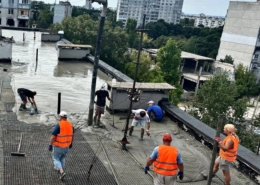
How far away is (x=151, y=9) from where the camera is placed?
14650cm

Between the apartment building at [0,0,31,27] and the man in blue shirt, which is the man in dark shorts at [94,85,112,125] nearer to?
the man in blue shirt

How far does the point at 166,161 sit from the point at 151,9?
482 feet

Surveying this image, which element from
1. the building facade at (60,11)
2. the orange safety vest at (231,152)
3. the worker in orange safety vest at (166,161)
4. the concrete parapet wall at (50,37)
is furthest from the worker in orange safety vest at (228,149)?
the building facade at (60,11)

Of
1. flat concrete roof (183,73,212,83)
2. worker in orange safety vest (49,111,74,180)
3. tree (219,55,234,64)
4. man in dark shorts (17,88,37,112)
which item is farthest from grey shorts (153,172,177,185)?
tree (219,55,234,64)

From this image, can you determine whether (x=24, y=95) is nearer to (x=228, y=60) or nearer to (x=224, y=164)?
(x=224, y=164)

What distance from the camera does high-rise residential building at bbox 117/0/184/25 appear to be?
5433 inches

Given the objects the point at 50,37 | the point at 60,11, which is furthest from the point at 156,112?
the point at 60,11

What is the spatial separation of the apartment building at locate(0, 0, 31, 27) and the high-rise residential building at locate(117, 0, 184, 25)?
254ft

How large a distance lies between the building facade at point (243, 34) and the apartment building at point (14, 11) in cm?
4108

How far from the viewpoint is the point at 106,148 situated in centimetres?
823

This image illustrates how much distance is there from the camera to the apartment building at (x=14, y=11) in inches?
2472

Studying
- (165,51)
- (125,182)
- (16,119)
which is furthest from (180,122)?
(165,51)

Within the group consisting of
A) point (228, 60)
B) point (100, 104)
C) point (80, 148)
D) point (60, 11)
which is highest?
point (60, 11)

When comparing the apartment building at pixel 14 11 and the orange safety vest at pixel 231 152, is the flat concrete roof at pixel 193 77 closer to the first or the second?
the apartment building at pixel 14 11
